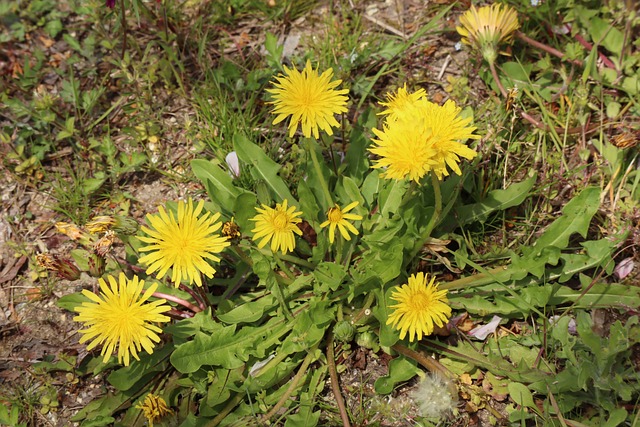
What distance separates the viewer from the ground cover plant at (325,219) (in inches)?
91.4

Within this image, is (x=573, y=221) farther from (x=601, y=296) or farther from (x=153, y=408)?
(x=153, y=408)

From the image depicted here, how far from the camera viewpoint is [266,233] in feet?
7.36

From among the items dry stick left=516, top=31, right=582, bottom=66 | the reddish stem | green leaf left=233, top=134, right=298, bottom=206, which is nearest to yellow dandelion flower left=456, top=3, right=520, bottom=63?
dry stick left=516, top=31, right=582, bottom=66

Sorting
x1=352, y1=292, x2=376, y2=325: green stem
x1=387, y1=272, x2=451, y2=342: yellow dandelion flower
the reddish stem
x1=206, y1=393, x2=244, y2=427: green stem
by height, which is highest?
the reddish stem

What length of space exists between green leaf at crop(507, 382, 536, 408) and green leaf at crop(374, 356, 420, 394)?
1.28ft

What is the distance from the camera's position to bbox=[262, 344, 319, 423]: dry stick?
8.02 feet

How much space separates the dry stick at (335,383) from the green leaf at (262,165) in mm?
719

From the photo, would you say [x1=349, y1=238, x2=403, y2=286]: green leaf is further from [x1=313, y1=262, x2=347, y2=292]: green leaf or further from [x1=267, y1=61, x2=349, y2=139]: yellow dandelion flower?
[x1=267, y1=61, x2=349, y2=139]: yellow dandelion flower

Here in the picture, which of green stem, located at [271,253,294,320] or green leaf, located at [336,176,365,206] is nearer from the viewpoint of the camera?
green stem, located at [271,253,294,320]

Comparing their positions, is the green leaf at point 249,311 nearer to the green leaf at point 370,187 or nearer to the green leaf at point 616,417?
the green leaf at point 370,187

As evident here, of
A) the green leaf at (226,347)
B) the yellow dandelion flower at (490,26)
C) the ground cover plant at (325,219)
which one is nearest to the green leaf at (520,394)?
the ground cover plant at (325,219)

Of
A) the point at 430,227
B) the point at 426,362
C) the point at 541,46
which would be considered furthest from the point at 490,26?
the point at 426,362

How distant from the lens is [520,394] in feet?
7.94

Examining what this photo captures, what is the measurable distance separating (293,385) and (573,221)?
1449 millimetres
